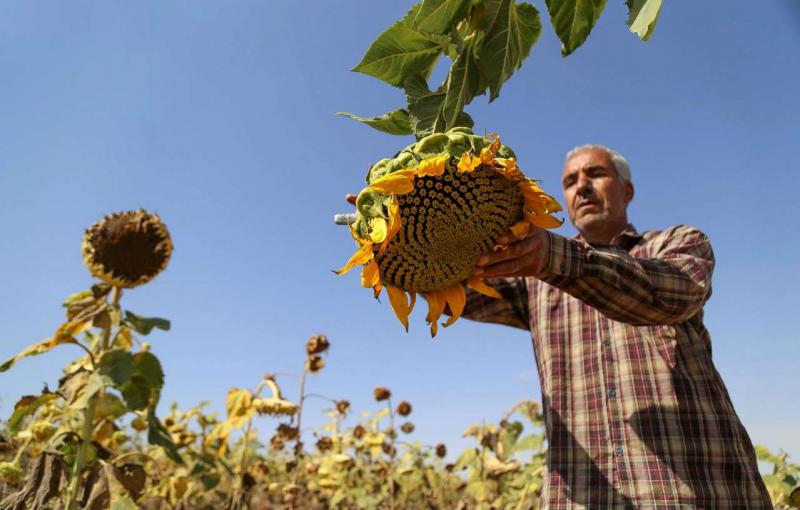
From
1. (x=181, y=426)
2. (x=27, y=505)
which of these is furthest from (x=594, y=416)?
(x=181, y=426)

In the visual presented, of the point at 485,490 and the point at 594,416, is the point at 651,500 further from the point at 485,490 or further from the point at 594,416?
the point at 485,490

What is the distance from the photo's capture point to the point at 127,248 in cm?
262

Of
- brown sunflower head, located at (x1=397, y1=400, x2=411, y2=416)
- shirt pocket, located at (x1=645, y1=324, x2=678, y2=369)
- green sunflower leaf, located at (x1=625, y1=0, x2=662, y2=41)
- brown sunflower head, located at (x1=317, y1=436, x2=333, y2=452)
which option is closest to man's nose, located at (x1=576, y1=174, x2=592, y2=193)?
shirt pocket, located at (x1=645, y1=324, x2=678, y2=369)

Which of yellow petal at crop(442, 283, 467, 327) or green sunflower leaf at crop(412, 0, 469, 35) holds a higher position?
green sunflower leaf at crop(412, 0, 469, 35)

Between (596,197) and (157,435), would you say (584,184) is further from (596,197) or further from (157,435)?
(157,435)

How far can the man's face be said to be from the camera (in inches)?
106

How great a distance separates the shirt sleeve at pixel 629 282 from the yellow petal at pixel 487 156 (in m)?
0.52

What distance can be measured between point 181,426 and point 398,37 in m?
3.94

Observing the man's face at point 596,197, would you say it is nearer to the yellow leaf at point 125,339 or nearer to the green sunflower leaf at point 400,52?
the green sunflower leaf at point 400,52

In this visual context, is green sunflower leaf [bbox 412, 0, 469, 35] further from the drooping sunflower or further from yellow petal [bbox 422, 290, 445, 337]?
yellow petal [bbox 422, 290, 445, 337]

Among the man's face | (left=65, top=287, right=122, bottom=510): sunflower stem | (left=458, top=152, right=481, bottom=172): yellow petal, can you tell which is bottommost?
(left=65, top=287, right=122, bottom=510): sunflower stem

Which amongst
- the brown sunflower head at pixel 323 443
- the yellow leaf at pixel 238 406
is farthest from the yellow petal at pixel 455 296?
the brown sunflower head at pixel 323 443

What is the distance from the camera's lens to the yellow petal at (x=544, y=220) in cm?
116

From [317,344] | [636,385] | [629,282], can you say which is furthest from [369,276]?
[317,344]
